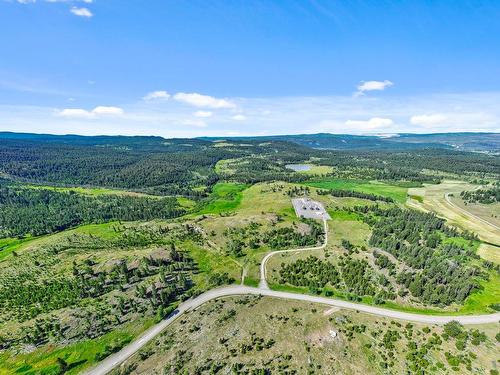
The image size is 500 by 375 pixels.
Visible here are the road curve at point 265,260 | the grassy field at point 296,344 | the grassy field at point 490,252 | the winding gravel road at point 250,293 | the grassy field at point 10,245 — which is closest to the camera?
the grassy field at point 296,344

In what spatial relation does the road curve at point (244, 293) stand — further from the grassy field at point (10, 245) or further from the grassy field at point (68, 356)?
the grassy field at point (10, 245)

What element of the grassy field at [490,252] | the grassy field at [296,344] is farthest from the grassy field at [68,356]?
the grassy field at [490,252]

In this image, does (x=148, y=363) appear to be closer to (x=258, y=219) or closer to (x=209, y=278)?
(x=209, y=278)

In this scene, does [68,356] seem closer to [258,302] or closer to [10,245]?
[258,302]

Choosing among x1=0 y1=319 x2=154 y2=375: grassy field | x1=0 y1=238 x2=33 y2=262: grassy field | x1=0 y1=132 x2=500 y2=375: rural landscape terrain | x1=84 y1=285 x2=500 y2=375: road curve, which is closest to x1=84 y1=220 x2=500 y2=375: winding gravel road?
x1=84 y1=285 x2=500 y2=375: road curve

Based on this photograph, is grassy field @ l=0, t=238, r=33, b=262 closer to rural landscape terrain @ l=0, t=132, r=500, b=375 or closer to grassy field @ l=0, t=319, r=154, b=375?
rural landscape terrain @ l=0, t=132, r=500, b=375

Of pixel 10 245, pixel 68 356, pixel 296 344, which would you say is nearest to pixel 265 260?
pixel 296 344

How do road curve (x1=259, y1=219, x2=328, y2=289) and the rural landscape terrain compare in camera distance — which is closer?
the rural landscape terrain
